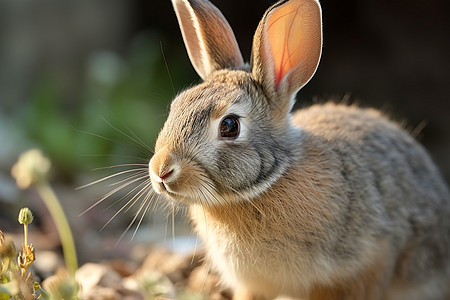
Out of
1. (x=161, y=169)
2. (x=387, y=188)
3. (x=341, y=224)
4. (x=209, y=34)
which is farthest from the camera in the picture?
(x=387, y=188)

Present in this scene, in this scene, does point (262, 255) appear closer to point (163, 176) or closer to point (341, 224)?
point (341, 224)

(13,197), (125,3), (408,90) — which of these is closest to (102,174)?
(13,197)

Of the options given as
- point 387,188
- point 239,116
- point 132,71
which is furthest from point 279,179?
point 132,71

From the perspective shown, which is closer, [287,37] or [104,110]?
[287,37]

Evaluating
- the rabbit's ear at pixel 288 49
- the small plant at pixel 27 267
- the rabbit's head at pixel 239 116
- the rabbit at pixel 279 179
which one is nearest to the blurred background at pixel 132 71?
the rabbit at pixel 279 179

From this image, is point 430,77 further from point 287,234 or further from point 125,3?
point 287,234

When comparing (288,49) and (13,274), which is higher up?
(288,49)

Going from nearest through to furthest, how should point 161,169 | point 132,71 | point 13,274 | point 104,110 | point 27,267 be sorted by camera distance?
point 13,274
point 27,267
point 161,169
point 104,110
point 132,71

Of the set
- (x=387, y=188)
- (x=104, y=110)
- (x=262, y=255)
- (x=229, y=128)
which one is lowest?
(x=104, y=110)
